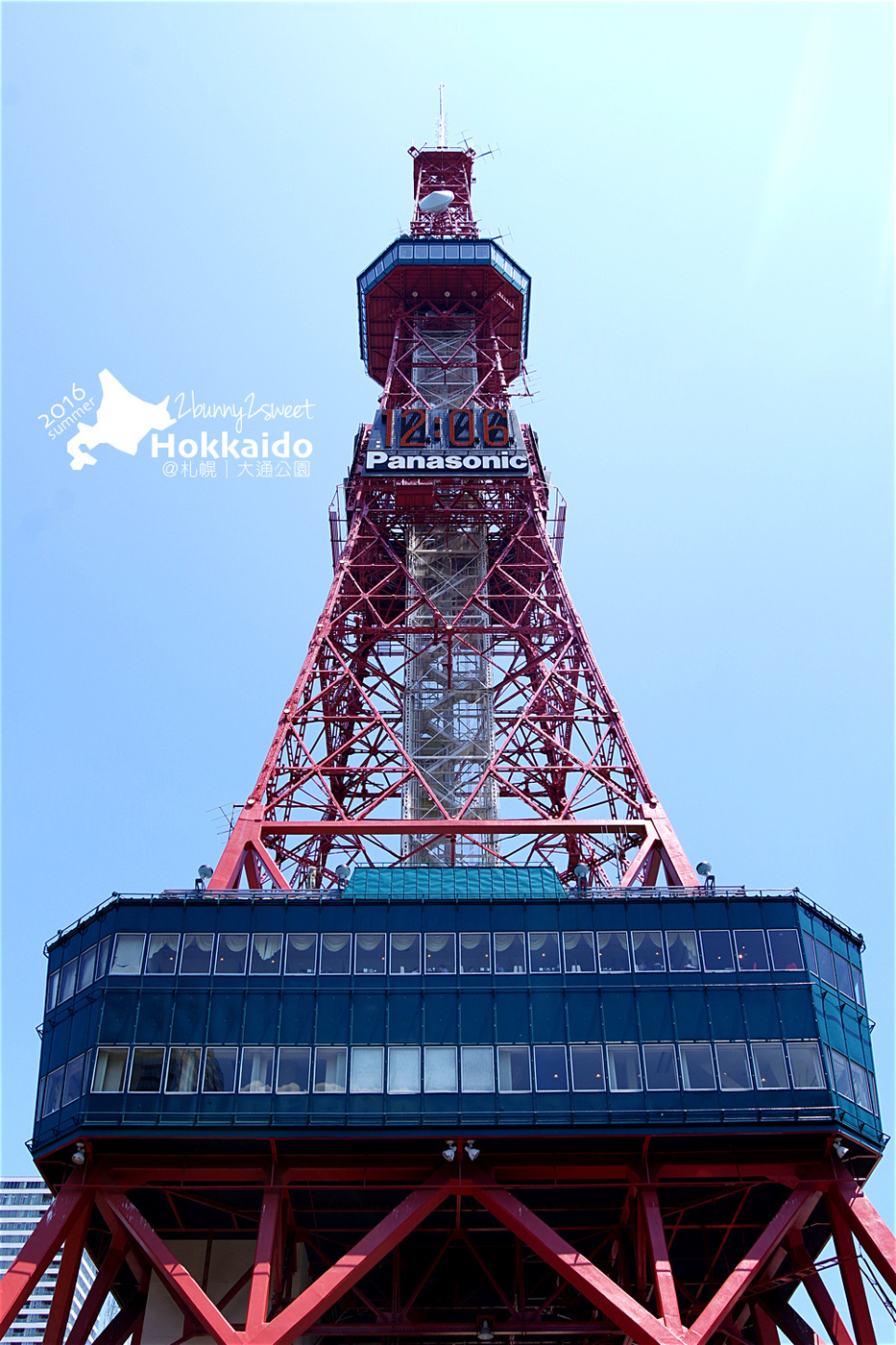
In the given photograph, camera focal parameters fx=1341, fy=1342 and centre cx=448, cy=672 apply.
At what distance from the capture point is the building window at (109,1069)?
39.7m

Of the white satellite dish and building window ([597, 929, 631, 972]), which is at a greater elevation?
the white satellite dish

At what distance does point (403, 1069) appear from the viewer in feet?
132

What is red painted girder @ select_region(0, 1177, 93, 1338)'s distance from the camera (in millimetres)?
37750

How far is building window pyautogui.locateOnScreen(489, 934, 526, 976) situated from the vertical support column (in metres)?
11.5

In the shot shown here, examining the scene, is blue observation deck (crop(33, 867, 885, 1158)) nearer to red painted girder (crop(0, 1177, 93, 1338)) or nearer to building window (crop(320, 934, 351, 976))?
building window (crop(320, 934, 351, 976))

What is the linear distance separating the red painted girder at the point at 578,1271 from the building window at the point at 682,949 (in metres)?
8.64

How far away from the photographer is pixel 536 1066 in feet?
132

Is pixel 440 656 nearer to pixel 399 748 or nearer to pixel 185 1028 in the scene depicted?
pixel 399 748

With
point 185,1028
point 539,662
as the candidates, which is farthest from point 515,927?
point 539,662

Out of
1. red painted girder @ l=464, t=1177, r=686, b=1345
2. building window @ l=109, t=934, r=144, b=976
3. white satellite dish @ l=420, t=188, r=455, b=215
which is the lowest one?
red painted girder @ l=464, t=1177, r=686, b=1345

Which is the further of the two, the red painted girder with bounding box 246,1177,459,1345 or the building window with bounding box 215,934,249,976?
the building window with bounding box 215,934,249,976

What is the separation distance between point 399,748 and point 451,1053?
17664 mm

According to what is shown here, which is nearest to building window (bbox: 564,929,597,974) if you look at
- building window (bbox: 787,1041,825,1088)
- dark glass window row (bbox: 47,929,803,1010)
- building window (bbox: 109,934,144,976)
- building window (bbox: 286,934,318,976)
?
dark glass window row (bbox: 47,929,803,1010)

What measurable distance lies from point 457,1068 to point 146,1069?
9268mm
